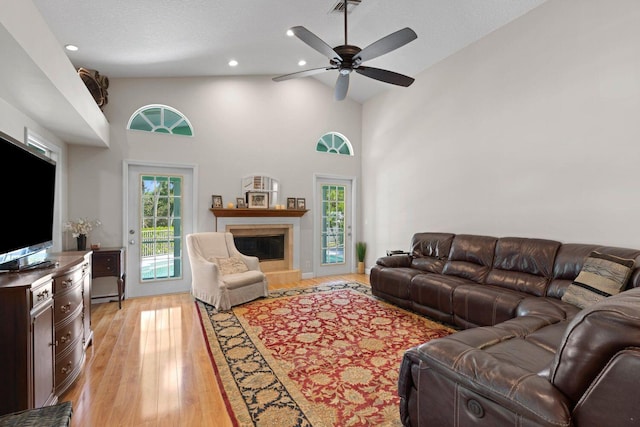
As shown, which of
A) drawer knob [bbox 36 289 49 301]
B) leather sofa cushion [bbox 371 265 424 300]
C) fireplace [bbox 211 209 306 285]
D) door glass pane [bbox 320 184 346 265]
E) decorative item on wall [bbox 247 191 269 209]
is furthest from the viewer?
door glass pane [bbox 320 184 346 265]

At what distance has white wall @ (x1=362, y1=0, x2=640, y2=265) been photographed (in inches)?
119

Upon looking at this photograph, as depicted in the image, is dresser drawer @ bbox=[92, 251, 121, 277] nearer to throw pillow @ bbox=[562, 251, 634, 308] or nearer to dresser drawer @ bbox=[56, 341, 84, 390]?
dresser drawer @ bbox=[56, 341, 84, 390]

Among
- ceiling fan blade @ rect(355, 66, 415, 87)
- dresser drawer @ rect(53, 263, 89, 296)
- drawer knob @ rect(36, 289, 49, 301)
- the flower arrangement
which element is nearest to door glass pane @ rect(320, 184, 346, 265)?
ceiling fan blade @ rect(355, 66, 415, 87)

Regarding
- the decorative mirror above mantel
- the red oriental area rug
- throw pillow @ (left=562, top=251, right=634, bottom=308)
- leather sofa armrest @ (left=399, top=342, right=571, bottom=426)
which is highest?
the decorative mirror above mantel

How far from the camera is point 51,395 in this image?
1.98 meters

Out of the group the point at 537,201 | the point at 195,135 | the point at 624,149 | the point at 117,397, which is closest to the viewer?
the point at 117,397

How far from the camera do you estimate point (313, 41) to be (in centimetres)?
281

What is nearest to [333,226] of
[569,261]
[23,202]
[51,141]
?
[569,261]

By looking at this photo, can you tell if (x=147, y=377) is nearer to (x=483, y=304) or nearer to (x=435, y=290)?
(x=435, y=290)

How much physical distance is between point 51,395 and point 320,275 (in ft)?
15.0

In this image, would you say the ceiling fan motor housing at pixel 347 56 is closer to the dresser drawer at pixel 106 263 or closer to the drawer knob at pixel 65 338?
the drawer knob at pixel 65 338

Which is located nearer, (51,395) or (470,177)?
(51,395)

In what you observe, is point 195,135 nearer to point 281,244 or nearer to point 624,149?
point 281,244

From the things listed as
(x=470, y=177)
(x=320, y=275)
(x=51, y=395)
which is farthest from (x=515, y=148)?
(x=51, y=395)
